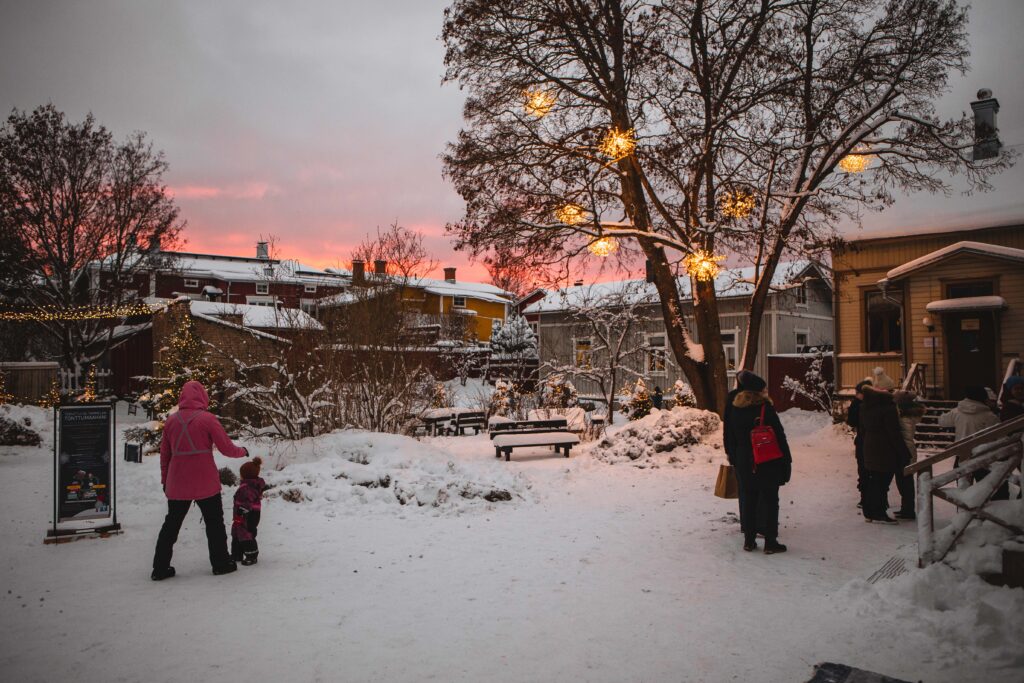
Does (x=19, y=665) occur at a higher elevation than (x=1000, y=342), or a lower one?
lower

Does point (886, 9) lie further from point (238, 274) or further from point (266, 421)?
point (238, 274)

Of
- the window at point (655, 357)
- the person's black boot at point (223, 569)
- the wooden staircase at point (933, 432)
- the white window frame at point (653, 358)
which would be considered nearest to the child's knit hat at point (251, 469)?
the person's black boot at point (223, 569)

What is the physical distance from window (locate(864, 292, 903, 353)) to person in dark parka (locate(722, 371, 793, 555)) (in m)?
14.2

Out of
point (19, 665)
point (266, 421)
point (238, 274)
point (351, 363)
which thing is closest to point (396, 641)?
point (19, 665)

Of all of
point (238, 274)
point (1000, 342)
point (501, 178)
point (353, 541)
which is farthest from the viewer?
point (238, 274)

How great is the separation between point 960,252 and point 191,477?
17.9 metres

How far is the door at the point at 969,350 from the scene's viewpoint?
53.8 ft

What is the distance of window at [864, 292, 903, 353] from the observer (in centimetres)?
1881

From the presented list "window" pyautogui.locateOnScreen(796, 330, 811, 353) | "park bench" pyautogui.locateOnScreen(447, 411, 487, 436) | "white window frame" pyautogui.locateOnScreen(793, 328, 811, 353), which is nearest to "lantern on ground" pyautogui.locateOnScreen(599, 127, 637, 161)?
"park bench" pyautogui.locateOnScreen(447, 411, 487, 436)

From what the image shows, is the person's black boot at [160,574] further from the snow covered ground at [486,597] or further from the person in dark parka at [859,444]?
the person in dark parka at [859,444]

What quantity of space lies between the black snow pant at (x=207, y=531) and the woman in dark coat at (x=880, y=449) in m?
7.46

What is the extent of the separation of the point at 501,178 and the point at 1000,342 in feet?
42.5

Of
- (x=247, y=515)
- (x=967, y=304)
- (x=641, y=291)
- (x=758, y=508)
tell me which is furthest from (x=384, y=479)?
(x=641, y=291)

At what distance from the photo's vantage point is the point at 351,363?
1412cm
